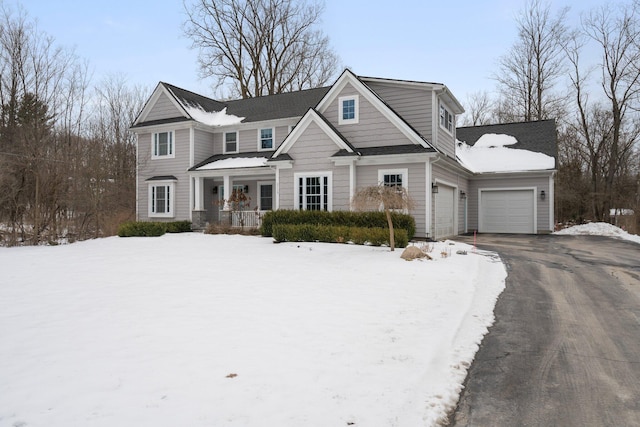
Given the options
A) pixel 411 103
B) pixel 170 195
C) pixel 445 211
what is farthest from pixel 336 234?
pixel 170 195

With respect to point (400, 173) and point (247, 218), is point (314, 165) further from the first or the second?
point (247, 218)

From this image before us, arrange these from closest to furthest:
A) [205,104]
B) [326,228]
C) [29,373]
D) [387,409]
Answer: [387,409], [29,373], [326,228], [205,104]

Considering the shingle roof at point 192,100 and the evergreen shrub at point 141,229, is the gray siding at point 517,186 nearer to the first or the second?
the shingle roof at point 192,100

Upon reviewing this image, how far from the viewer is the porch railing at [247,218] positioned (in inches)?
679

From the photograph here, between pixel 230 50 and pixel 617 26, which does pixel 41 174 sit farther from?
pixel 617 26

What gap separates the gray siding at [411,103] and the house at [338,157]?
1.6 inches

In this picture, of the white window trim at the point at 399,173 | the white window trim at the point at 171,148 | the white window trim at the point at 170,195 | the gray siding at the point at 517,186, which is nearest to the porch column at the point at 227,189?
the white window trim at the point at 170,195

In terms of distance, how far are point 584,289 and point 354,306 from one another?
470cm

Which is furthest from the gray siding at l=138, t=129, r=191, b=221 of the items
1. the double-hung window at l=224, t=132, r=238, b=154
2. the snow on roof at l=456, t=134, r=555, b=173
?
the snow on roof at l=456, t=134, r=555, b=173

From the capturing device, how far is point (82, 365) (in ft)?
12.0

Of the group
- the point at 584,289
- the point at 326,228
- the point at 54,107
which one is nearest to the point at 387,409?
the point at 584,289

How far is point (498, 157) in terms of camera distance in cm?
Result: 2025

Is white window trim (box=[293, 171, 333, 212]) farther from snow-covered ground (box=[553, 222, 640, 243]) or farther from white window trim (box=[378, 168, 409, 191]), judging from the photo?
snow-covered ground (box=[553, 222, 640, 243])

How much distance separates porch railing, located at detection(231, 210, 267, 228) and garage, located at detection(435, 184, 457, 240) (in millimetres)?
7620
